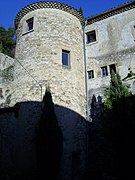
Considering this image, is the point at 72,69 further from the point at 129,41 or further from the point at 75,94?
the point at 129,41

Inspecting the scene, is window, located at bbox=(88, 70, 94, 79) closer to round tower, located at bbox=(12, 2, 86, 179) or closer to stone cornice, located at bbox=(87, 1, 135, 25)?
round tower, located at bbox=(12, 2, 86, 179)

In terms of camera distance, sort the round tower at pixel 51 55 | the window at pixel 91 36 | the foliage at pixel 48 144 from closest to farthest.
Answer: the foliage at pixel 48 144
the round tower at pixel 51 55
the window at pixel 91 36

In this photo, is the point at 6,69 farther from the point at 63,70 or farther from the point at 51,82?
the point at 63,70

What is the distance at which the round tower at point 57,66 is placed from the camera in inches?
527

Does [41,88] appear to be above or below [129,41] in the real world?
below

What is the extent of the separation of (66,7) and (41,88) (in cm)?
599

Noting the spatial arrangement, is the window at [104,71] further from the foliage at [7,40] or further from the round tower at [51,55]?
the foliage at [7,40]

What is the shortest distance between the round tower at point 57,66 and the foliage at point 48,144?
0.88 metres

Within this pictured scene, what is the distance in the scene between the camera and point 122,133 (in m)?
11.9

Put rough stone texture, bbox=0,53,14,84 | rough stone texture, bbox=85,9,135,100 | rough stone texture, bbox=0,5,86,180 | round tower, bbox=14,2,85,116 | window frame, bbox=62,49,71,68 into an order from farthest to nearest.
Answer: rough stone texture, bbox=85,9,135,100
rough stone texture, bbox=0,53,14,84
window frame, bbox=62,49,71,68
round tower, bbox=14,2,85,116
rough stone texture, bbox=0,5,86,180

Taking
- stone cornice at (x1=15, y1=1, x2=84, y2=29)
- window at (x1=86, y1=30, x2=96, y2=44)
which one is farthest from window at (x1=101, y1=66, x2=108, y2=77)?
stone cornice at (x1=15, y1=1, x2=84, y2=29)

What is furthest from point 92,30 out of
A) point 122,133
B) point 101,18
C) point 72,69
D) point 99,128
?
point 122,133

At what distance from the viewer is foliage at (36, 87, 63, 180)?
1141 centimetres

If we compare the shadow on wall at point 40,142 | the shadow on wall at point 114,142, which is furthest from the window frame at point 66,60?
the shadow on wall at point 114,142
